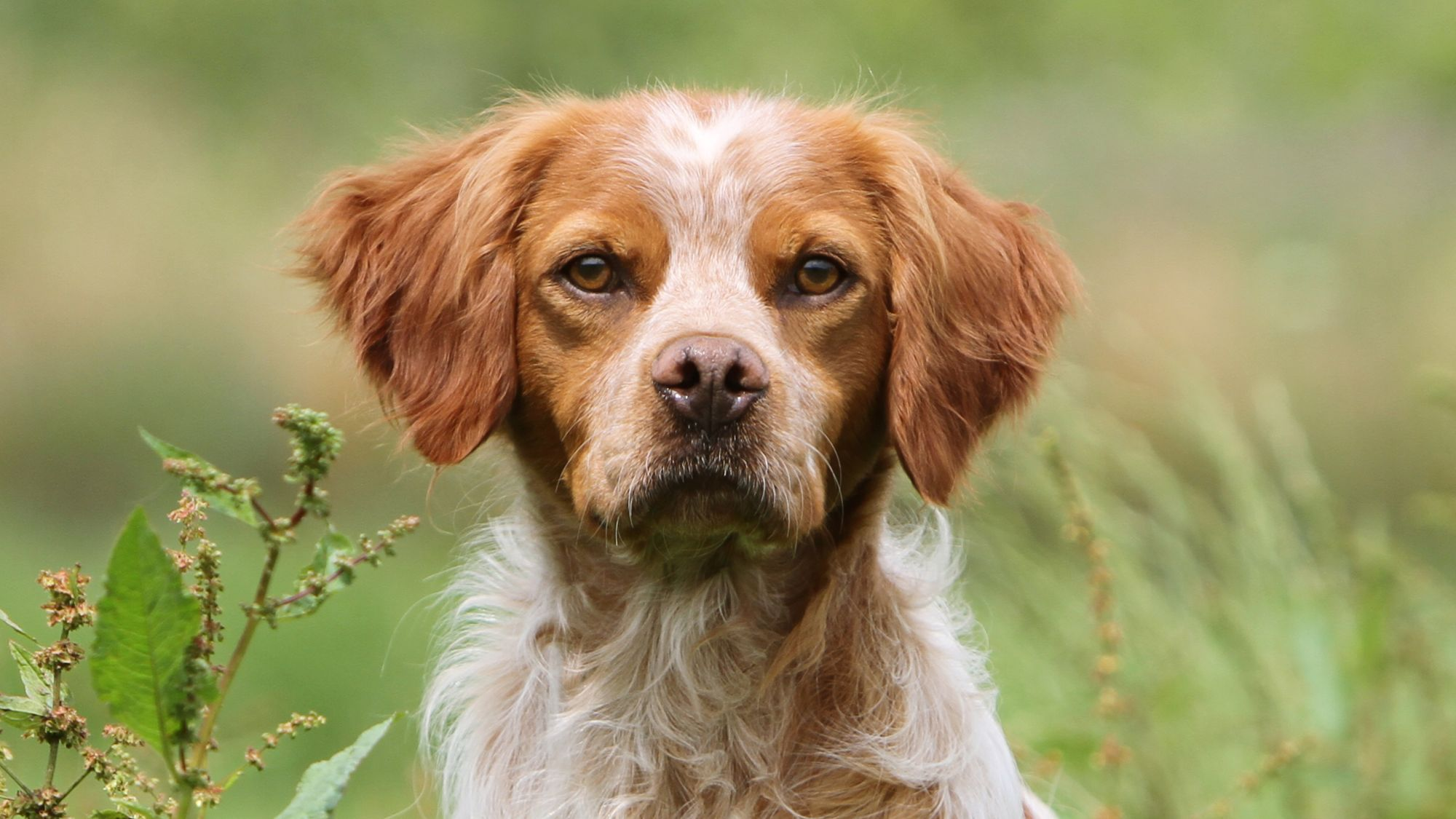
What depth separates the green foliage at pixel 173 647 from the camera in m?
2.02

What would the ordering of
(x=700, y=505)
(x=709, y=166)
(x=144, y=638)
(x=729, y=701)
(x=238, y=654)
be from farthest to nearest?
(x=709, y=166)
(x=729, y=701)
(x=700, y=505)
(x=238, y=654)
(x=144, y=638)

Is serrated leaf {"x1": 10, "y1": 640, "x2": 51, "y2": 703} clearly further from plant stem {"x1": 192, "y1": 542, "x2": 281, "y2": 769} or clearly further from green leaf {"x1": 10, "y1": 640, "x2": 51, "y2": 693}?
plant stem {"x1": 192, "y1": 542, "x2": 281, "y2": 769}

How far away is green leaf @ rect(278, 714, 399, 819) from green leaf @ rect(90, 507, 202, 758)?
20 cm

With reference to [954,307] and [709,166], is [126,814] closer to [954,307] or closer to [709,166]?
[709,166]

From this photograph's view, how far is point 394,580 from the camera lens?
29.3ft

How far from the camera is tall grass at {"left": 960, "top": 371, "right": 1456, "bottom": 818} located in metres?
4.54

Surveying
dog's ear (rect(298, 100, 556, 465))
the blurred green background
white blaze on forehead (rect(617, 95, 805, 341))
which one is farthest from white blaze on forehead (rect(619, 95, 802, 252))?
the blurred green background

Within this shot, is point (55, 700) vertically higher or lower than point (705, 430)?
higher

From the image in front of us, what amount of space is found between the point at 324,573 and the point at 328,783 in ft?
0.93

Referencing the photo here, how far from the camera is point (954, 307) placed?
3428 millimetres

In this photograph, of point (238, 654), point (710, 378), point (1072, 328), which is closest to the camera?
point (238, 654)

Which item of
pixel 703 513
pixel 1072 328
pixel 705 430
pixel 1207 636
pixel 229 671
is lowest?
pixel 1207 636

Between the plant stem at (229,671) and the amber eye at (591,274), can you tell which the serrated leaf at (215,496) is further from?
the amber eye at (591,274)

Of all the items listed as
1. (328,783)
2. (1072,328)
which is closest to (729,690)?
(328,783)
